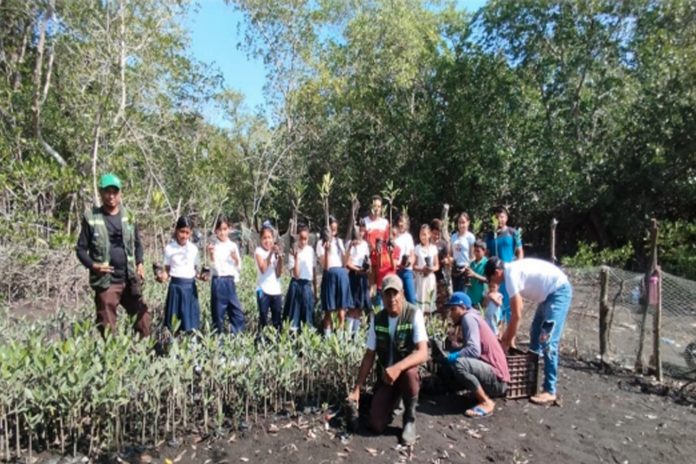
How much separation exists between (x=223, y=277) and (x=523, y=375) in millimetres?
3185

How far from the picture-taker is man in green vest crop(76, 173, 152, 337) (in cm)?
502

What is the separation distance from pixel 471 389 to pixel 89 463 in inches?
117

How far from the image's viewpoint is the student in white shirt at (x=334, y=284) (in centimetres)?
638

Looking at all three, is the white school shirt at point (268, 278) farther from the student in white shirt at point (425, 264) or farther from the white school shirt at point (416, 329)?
the white school shirt at point (416, 329)

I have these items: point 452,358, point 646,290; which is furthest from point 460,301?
point 646,290

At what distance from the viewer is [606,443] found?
445 centimetres

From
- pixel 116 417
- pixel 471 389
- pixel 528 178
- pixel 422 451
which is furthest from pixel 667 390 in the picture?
pixel 528 178

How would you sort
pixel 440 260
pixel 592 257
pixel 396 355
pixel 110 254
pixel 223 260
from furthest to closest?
pixel 592 257 < pixel 440 260 < pixel 223 260 < pixel 110 254 < pixel 396 355

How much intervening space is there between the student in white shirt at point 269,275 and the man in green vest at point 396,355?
204 cm

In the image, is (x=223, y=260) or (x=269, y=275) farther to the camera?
(x=269, y=275)

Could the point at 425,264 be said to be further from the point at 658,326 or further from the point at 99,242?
the point at 99,242

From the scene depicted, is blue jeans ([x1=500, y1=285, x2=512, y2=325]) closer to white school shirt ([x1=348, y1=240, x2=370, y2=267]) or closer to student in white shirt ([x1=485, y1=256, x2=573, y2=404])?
student in white shirt ([x1=485, y1=256, x2=573, y2=404])

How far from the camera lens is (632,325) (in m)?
8.81

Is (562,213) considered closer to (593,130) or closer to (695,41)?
(593,130)
